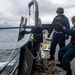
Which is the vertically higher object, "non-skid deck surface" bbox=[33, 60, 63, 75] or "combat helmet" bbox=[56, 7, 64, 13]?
"combat helmet" bbox=[56, 7, 64, 13]

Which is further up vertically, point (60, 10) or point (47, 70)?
point (60, 10)

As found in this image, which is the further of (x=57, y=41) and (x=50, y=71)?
(x=57, y=41)

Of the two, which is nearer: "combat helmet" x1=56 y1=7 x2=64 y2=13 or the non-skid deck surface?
the non-skid deck surface

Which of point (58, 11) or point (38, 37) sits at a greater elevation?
point (58, 11)

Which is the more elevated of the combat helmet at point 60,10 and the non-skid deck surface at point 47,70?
the combat helmet at point 60,10

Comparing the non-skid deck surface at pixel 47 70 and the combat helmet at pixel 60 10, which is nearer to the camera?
the non-skid deck surface at pixel 47 70

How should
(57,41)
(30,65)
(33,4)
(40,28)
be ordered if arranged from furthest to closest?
(57,41)
(33,4)
(40,28)
(30,65)

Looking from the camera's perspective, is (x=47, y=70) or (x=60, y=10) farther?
(x=60, y=10)

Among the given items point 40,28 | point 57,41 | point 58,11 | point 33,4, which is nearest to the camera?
point 40,28

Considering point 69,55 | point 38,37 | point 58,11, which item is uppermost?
point 58,11

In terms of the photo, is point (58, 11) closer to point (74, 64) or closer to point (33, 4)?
point (33, 4)

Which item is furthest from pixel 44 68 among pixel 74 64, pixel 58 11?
pixel 58 11

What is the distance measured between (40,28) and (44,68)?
1905 mm

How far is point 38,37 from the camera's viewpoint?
27.2ft
